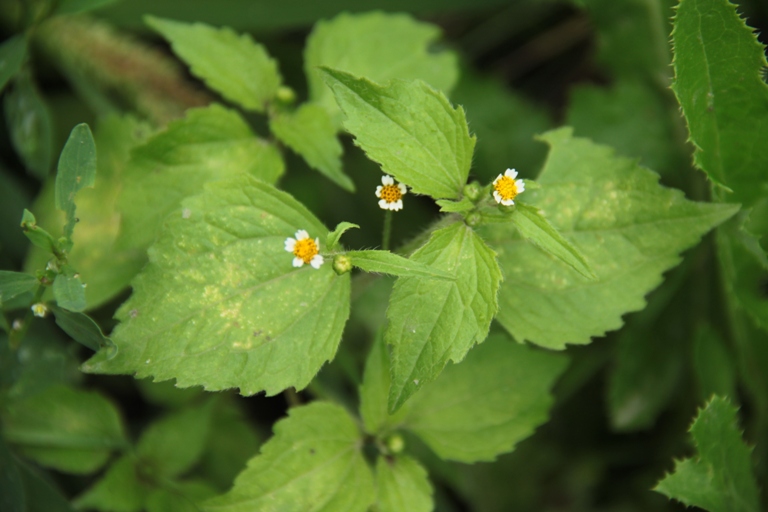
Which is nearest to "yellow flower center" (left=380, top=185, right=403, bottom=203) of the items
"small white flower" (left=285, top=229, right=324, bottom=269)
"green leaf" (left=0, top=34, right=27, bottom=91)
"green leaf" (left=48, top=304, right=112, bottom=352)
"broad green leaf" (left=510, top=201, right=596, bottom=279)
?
"small white flower" (left=285, top=229, right=324, bottom=269)

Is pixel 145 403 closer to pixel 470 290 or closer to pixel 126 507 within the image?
pixel 126 507

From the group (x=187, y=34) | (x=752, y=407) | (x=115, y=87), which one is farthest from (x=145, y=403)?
(x=752, y=407)

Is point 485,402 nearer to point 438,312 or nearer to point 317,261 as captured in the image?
point 438,312

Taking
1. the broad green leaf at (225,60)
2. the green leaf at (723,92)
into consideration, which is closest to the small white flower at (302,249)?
the broad green leaf at (225,60)

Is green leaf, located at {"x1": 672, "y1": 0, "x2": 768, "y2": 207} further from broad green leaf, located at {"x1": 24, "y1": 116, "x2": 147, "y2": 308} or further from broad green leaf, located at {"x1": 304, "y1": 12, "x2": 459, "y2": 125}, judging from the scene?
broad green leaf, located at {"x1": 24, "y1": 116, "x2": 147, "y2": 308}

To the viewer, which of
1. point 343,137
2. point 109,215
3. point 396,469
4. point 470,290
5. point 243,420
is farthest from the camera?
point 343,137

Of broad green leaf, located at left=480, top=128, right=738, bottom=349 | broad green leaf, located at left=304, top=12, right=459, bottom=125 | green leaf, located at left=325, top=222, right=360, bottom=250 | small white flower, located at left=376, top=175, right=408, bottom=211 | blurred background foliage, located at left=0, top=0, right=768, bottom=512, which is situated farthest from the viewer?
blurred background foliage, located at left=0, top=0, right=768, bottom=512

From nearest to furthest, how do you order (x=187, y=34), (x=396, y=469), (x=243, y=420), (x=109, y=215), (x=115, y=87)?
1. (x=396, y=469)
2. (x=187, y=34)
3. (x=109, y=215)
4. (x=243, y=420)
5. (x=115, y=87)
